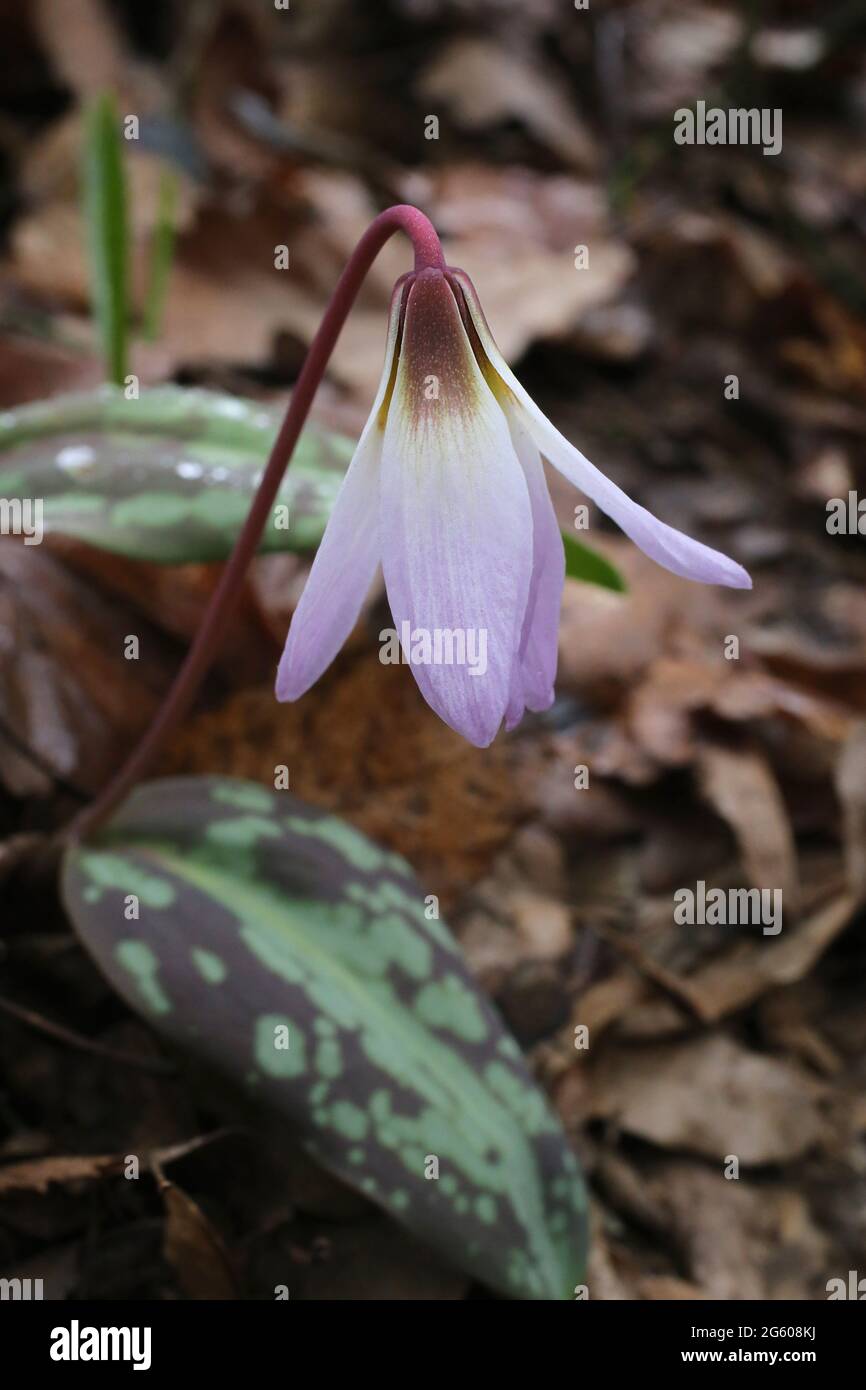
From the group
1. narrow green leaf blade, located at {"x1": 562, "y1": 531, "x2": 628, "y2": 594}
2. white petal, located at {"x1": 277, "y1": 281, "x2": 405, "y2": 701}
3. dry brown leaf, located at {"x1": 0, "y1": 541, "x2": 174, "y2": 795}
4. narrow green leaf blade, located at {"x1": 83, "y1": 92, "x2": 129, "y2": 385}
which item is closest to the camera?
white petal, located at {"x1": 277, "y1": 281, "x2": 405, "y2": 701}

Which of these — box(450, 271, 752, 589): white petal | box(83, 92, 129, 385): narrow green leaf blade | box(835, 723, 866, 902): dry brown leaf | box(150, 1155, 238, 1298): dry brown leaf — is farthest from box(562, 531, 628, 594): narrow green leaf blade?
box(83, 92, 129, 385): narrow green leaf blade

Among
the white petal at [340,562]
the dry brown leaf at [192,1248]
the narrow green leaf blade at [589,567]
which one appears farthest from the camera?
the narrow green leaf blade at [589,567]

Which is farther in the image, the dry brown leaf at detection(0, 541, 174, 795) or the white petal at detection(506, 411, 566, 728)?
the dry brown leaf at detection(0, 541, 174, 795)

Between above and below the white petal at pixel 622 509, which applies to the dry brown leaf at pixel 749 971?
below

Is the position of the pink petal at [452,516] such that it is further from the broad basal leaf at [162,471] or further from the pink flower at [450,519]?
the broad basal leaf at [162,471]

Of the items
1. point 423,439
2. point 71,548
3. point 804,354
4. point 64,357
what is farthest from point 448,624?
point 804,354

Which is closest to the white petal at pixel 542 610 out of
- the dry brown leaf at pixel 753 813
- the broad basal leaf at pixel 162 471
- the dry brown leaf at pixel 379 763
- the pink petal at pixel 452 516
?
the pink petal at pixel 452 516

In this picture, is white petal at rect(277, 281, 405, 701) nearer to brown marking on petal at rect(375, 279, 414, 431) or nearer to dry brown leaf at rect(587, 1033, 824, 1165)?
brown marking on petal at rect(375, 279, 414, 431)
